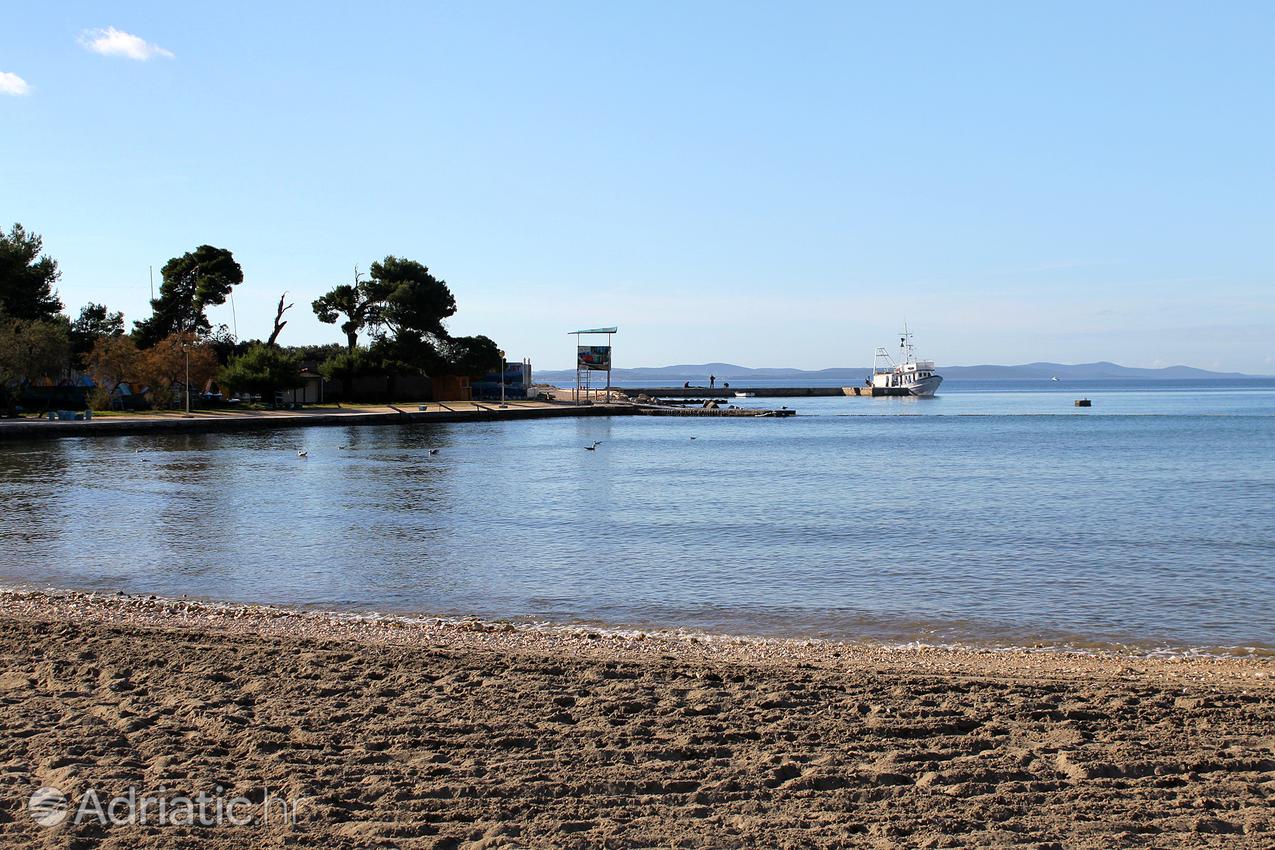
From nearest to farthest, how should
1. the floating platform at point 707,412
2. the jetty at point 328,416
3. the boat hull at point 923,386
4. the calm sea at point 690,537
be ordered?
the calm sea at point 690,537 < the jetty at point 328,416 < the floating platform at point 707,412 < the boat hull at point 923,386

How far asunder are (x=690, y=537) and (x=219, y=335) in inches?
2747

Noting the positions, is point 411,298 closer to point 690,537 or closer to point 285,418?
point 285,418

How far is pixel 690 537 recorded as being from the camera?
63.9 feet

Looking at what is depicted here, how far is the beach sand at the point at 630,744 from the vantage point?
209 inches

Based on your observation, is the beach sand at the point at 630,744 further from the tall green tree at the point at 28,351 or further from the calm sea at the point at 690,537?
the tall green tree at the point at 28,351

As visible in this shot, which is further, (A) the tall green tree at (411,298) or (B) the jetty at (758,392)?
(B) the jetty at (758,392)

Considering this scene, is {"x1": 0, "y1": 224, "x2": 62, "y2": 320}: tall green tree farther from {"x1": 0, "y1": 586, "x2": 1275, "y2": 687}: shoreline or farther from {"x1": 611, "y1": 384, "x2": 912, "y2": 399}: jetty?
{"x1": 611, "y1": 384, "x2": 912, "y2": 399}: jetty

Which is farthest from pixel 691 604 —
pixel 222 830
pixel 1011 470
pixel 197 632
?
pixel 1011 470

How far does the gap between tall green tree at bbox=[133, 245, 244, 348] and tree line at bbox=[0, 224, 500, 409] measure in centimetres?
8

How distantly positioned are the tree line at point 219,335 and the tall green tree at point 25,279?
0.06 meters

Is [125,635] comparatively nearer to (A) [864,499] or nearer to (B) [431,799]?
(B) [431,799]

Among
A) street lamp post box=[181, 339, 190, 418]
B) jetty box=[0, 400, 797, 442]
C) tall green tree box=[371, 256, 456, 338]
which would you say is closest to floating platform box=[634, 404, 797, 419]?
jetty box=[0, 400, 797, 442]

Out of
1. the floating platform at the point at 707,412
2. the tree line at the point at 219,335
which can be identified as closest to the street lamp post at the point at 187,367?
the tree line at the point at 219,335

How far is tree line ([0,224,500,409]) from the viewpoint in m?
56.1
